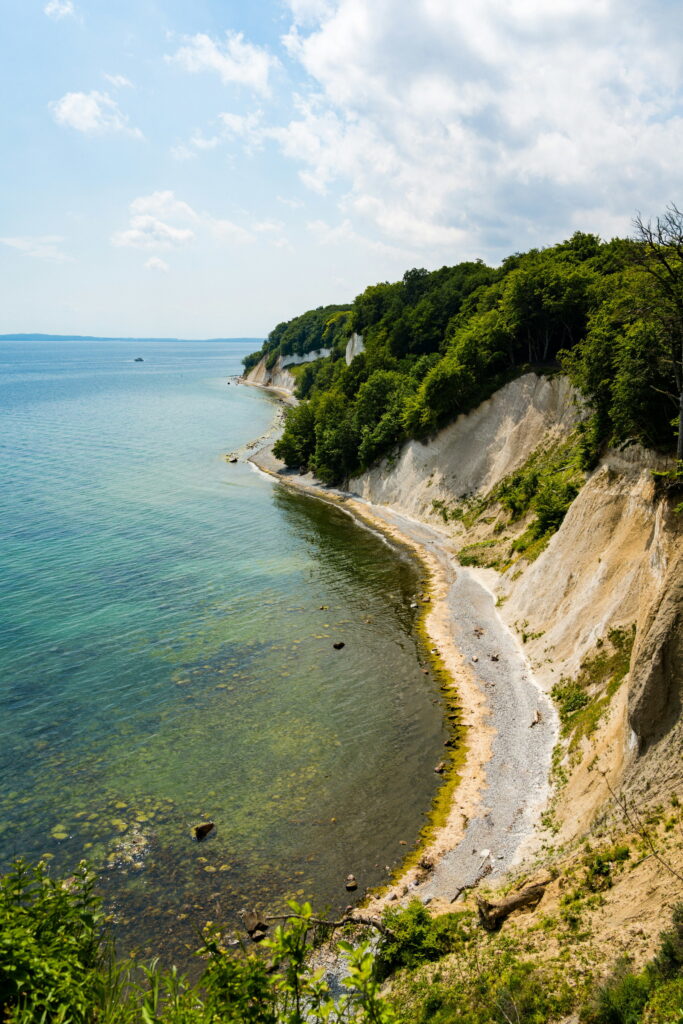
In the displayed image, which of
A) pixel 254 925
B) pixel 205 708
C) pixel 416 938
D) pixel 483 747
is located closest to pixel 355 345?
pixel 205 708

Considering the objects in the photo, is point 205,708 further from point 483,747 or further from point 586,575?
point 586,575

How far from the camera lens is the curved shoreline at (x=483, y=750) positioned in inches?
724

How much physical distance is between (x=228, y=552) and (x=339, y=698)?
75.3ft

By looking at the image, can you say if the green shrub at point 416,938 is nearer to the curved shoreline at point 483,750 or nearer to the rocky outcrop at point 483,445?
the curved shoreline at point 483,750

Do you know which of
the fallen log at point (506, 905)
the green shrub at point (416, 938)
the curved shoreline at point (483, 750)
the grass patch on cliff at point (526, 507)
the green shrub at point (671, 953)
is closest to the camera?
the green shrub at point (671, 953)

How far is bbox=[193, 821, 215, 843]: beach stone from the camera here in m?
19.9

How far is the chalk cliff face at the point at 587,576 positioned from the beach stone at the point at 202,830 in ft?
37.4

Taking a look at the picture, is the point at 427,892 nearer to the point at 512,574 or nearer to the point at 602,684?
the point at 602,684

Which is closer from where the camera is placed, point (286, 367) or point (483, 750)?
A: point (483, 750)

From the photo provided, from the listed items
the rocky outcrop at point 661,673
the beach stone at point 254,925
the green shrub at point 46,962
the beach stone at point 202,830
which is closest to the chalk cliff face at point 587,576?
the rocky outcrop at point 661,673

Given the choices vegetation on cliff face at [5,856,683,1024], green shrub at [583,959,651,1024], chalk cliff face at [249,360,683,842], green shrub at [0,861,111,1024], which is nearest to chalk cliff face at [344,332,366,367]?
chalk cliff face at [249,360,683,842]

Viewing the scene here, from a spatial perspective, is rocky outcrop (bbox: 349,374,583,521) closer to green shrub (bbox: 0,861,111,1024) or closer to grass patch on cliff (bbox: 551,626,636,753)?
grass patch on cliff (bbox: 551,626,636,753)

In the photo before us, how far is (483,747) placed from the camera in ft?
79.7

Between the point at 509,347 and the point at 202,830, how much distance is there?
48043 millimetres
